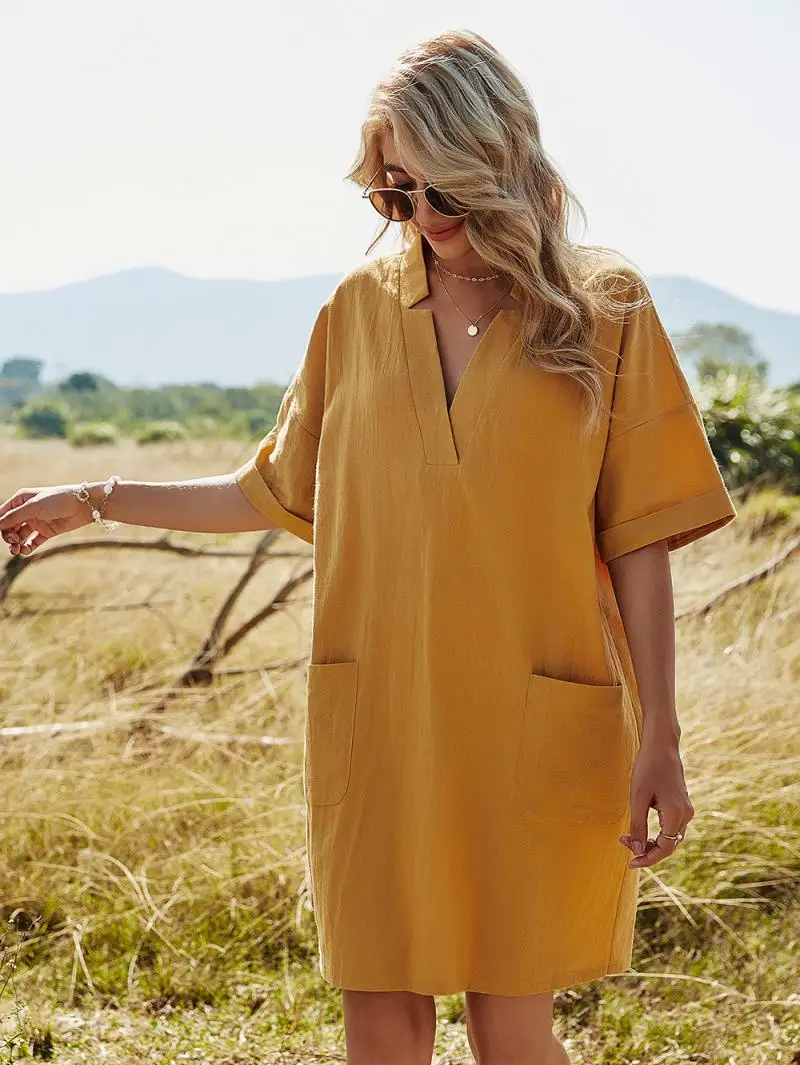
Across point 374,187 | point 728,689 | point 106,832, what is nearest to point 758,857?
point 728,689

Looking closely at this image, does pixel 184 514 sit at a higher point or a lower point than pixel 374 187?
lower

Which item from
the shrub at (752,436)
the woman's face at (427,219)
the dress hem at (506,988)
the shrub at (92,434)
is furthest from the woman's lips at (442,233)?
the shrub at (92,434)

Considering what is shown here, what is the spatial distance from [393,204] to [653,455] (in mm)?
553

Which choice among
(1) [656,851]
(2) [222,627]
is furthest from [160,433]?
(1) [656,851]

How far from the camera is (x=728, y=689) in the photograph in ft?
13.1

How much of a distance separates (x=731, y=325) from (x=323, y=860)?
15.8m

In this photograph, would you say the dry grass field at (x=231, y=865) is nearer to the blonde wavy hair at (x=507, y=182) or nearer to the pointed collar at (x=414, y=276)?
the blonde wavy hair at (x=507, y=182)

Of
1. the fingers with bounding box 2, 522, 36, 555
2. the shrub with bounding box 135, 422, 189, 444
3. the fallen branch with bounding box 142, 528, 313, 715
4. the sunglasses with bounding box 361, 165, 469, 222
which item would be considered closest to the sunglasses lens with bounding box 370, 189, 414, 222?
the sunglasses with bounding box 361, 165, 469, 222

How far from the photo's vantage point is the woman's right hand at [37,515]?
204 centimetres

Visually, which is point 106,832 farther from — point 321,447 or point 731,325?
point 731,325

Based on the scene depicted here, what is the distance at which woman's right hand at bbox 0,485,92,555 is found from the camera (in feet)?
6.68

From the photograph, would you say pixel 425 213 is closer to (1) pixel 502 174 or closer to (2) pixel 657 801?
(1) pixel 502 174

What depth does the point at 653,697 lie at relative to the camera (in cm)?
168

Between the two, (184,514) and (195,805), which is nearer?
(184,514)
